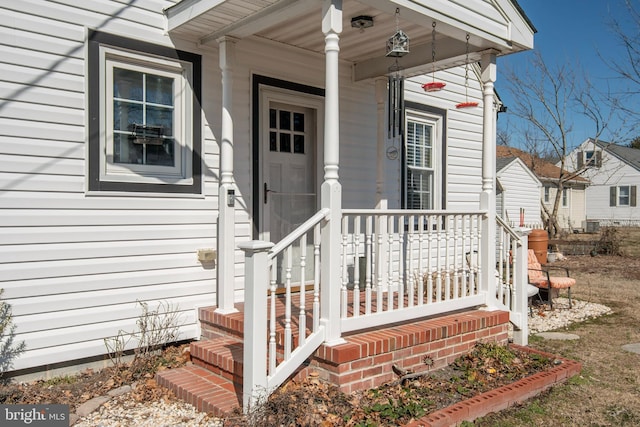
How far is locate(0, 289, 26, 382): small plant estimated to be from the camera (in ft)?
13.1

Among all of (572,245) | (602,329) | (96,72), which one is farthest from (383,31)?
(572,245)

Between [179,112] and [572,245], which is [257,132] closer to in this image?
[179,112]

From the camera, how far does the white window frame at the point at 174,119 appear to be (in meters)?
4.50

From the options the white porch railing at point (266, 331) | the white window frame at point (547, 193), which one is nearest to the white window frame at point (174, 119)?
the white porch railing at point (266, 331)

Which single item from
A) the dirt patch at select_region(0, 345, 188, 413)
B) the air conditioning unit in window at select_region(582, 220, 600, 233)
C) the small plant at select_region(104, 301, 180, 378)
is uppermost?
the air conditioning unit in window at select_region(582, 220, 600, 233)

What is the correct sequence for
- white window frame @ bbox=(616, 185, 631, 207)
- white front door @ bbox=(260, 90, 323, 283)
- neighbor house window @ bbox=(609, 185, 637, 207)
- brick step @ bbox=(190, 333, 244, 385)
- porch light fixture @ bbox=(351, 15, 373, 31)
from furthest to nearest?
white window frame @ bbox=(616, 185, 631, 207), neighbor house window @ bbox=(609, 185, 637, 207), white front door @ bbox=(260, 90, 323, 283), porch light fixture @ bbox=(351, 15, 373, 31), brick step @ bbox=(190, 333, 244, 385)

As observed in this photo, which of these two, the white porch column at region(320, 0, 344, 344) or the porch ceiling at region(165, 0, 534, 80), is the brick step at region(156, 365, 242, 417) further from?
the porch ceiling at region(165, 0, 534, 80)

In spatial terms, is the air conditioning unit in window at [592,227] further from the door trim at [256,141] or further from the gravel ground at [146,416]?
the gravel ground at [146,416]

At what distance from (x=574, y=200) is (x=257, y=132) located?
27.7 m

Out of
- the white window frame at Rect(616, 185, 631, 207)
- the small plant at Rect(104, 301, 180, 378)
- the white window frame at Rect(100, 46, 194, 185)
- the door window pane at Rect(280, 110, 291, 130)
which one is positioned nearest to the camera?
the small plant at Rect(104, 301, 180, 378)

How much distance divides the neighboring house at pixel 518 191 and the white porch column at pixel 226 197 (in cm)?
1758

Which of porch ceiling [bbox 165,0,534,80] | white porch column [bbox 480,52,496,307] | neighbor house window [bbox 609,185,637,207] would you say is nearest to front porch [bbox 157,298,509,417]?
white porch column [bbox 480,52,496,307]

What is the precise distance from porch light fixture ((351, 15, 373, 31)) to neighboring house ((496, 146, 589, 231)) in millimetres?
22008

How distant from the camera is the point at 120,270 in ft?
15.0
